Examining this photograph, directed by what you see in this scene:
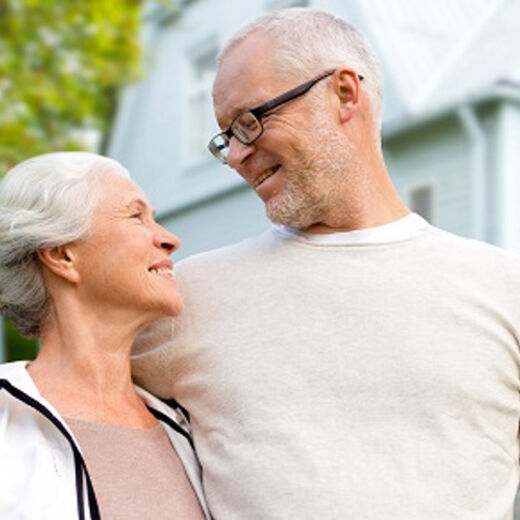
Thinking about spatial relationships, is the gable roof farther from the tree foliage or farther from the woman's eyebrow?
the woman's eyebrow

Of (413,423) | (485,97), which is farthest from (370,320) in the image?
(485,97)

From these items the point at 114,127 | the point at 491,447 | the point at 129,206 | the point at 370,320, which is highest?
the point at 129,206

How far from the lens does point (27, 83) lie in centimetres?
1122

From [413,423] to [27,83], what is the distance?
30.0 ft

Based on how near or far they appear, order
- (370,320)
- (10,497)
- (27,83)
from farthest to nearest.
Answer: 1. (27,83)
2. (370,320)
3. (10,497)

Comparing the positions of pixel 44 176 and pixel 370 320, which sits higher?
pixel 44 176

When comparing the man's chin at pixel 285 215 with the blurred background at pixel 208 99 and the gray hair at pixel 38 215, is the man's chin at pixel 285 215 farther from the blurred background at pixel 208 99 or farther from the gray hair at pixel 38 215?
the blurred background at pixel 208 99

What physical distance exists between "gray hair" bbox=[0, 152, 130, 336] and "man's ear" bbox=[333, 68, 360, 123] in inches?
18.0

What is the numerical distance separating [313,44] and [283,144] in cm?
23

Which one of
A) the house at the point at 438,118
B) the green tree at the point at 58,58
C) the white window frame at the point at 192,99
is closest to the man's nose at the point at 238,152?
the house at the point at 438,118

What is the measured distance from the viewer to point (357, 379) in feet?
8.23

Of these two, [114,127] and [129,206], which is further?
[114,127]

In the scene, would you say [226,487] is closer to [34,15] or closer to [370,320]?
[370,320]

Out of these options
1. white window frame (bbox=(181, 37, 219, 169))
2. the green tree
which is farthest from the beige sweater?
white window frame (bbox=(181, 37, 219, 169))
